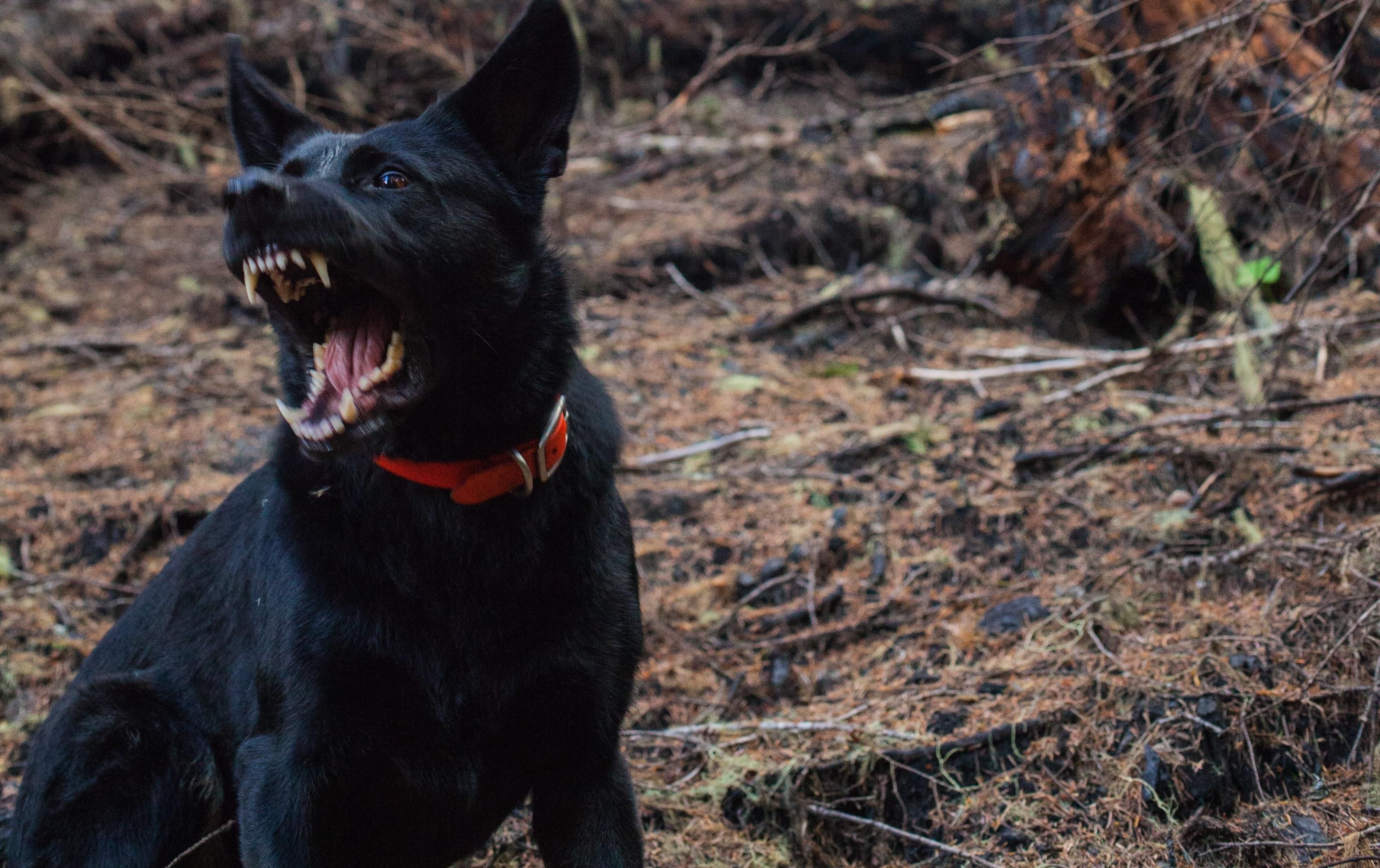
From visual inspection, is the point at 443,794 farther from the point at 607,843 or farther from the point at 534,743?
the point at 607,843

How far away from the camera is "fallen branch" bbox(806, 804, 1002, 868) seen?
9.19 ft

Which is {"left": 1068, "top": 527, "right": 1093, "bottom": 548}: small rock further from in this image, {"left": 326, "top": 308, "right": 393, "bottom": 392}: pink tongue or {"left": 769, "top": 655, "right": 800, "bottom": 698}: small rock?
{"left": 326, "top": 308, "right": 393, "bottom": 392}: pink tongue

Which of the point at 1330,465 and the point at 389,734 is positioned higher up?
the point at 389,734

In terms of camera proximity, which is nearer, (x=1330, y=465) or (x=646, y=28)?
(x=1330, y=465)

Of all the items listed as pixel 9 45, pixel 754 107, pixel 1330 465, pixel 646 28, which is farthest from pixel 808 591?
pixel 9 45

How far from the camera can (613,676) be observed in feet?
8.41

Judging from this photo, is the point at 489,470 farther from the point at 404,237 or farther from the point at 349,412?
the point at 404,237

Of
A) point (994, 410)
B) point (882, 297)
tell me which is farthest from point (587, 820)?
point (882, 297)

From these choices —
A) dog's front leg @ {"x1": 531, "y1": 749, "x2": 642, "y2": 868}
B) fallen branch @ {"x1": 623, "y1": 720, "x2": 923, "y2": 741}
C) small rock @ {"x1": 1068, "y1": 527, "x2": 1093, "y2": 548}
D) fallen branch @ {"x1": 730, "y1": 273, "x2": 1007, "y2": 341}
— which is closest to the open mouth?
dog's front leg @ {"x1": 531, "y1": 749, "x2": 642, "y2": 868}

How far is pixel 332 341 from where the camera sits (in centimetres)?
241

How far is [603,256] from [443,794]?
233 inches

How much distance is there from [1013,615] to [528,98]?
2.58 meters

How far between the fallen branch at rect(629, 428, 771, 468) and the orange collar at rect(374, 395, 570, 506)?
2868 millimetres

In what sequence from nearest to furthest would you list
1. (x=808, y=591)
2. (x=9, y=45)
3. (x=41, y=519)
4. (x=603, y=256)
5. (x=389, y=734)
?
(x=389, y=734), (x=808, y=591), (x=41, y=519), (x=603, y=256), (x=9, y=45)
